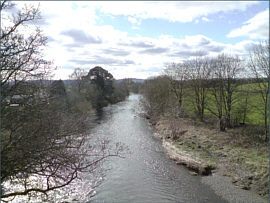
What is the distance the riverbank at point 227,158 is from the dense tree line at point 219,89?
1.70 metres

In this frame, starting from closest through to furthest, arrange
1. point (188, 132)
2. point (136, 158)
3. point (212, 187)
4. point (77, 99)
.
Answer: point (212, 187)
point (136, 158)
point (188, 132)
point (77, 99)

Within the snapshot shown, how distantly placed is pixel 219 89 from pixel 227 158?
7.87 meters

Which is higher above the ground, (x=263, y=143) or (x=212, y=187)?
(x=263, y=143)

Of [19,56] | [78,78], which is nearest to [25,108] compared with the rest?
[19,56]

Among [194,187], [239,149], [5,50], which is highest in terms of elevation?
[5,50]

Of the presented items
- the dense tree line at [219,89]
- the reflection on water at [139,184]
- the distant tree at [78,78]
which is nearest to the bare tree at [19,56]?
the reflection on water at [139,184]

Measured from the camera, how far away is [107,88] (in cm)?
4778

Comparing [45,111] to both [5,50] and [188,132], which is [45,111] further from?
[188,132]

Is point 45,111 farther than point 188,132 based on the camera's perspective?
No

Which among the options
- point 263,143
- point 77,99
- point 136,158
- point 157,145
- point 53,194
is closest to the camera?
point 53,194

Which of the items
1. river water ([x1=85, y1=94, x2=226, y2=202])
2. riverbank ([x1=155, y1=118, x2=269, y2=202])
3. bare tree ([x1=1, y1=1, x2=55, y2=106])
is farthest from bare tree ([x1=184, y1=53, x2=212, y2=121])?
bare tree ([x1=1, y1=1, x2=55, y2=106])

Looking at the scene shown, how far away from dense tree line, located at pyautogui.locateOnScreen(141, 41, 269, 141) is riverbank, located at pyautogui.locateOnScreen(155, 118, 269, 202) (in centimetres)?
170

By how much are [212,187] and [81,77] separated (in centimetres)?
3478

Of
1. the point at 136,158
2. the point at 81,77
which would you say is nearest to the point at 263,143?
the point at 136,158
